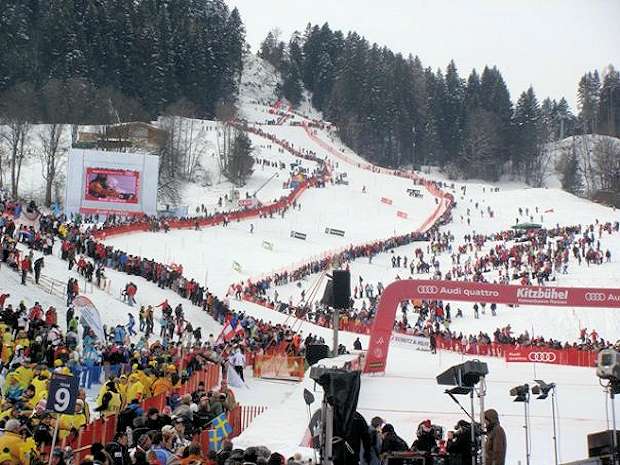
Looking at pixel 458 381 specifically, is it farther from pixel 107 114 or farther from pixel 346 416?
pixel 107 114

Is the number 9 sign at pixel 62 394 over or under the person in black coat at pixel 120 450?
over

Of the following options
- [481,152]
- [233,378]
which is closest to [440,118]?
[481,152]

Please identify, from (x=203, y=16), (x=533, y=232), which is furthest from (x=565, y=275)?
(x=203, y=16)

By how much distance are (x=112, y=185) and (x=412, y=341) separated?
77.8ft

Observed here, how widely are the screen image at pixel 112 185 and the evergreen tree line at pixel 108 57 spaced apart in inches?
970

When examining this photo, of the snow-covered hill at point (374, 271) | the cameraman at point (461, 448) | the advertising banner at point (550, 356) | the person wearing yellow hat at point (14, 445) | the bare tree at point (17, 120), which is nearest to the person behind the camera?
the person wearing yellow hat at point (14, 445)

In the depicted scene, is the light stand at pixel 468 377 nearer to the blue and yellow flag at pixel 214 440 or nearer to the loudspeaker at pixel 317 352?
the blue and yellow flag at pixel 214 440

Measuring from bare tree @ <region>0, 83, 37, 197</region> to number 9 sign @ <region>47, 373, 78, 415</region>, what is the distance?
45646 mm

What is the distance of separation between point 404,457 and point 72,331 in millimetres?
11896

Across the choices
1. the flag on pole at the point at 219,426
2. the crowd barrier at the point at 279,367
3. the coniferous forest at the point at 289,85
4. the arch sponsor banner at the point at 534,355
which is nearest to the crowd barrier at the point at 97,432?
the flag on pole at the point at 219,426

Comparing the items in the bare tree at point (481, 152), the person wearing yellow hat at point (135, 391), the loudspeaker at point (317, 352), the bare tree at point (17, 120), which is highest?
the bare tree at point (481, 152)

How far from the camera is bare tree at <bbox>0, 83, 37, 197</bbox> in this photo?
5244cm

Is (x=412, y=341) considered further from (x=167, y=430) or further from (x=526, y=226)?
(x=526, y=226)

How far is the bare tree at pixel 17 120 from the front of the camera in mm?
52438
